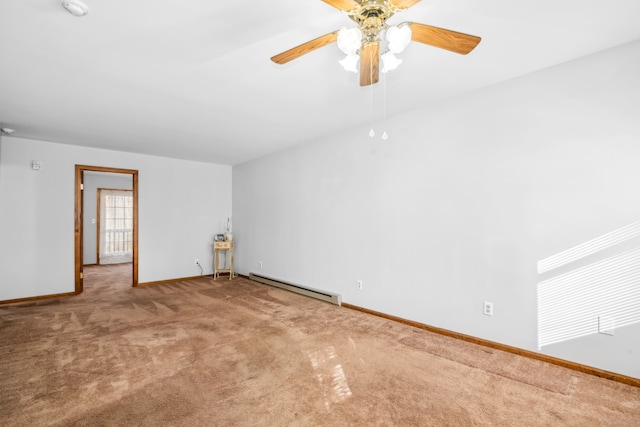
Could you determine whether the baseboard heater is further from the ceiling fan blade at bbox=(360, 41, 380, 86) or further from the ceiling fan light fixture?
the ceiling fan light fixture

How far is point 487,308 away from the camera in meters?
2.78

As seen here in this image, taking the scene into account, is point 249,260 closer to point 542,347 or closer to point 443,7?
point 542,347

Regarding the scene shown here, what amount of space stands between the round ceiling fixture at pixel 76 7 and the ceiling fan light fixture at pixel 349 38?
151cm

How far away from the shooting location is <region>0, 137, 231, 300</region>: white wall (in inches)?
170

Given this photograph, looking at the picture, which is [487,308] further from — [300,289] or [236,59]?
[236,59]

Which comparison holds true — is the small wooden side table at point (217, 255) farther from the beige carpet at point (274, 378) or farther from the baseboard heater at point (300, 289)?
the beige carpet at point (274, 378)

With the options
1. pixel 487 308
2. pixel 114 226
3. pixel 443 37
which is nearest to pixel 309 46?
pixel 443 37

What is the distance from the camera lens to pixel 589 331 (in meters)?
2.29

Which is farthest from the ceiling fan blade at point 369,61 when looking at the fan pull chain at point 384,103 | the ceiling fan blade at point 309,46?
the fan pull chain at point 384,103

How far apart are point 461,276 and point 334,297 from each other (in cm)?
179

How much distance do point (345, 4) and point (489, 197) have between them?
223 cm

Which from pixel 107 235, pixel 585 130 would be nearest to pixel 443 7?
pixel 585 130

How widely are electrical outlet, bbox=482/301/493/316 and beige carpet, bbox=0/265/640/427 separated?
0.37 m

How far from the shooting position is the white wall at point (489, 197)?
2.24 metres
